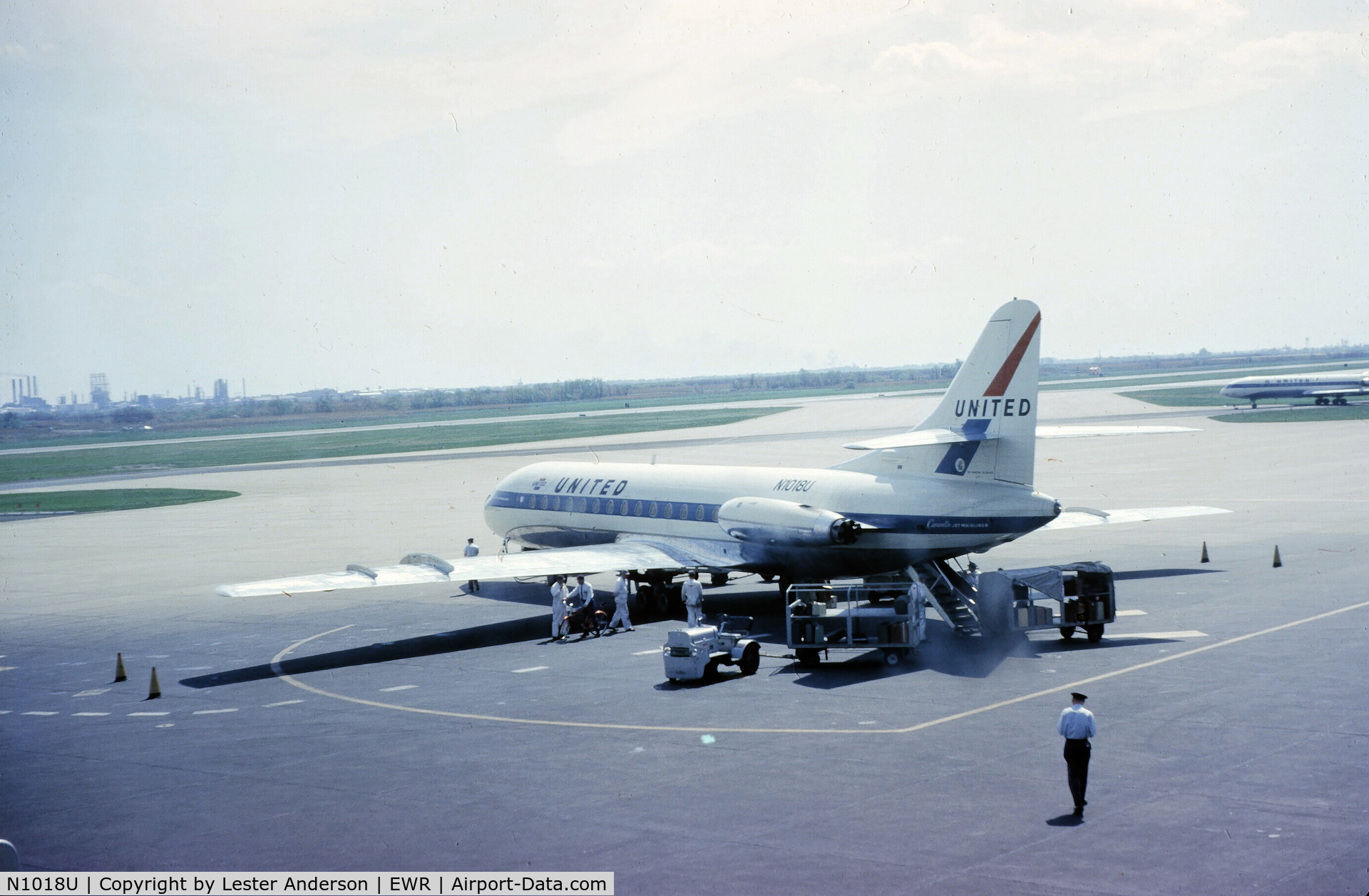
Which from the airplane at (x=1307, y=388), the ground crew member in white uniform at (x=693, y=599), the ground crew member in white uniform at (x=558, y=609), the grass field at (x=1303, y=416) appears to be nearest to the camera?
the ground crew member in white uniform at (x=693, y=599)

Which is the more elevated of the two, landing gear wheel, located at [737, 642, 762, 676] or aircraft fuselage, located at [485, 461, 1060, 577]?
aircraft fuselage, located at [485, 461, 1060, 577]

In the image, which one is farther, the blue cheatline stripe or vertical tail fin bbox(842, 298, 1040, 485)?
vertical tail fin bbox(842, 298, 1040, 485)

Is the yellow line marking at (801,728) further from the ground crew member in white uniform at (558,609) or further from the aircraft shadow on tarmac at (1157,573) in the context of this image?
the aircraft shadow on tarmac at (1157,573)

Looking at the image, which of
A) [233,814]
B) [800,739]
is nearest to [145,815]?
[233,814]

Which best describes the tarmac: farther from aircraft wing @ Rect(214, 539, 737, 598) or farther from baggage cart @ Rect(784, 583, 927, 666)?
aircraft wing @ Rect(214, 539, 737, 598)

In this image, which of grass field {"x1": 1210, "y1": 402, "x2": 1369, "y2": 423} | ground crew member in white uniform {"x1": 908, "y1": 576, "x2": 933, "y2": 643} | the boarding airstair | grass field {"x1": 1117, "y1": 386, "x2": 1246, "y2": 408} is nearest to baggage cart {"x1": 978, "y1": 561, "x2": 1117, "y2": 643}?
the boarding airstair

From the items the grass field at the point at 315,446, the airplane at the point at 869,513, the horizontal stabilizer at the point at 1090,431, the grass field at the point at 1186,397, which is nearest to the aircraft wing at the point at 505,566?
the airplane at the point at 869,513

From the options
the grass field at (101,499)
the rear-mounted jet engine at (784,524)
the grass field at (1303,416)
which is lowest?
the grass field at (101,499)

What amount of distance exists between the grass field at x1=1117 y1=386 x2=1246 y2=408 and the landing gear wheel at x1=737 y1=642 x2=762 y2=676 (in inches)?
4685

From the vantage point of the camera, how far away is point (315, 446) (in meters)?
125

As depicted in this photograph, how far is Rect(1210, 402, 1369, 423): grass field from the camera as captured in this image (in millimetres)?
109625

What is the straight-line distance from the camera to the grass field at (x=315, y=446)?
108 metres

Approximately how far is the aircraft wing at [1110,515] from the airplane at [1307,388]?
304 ft

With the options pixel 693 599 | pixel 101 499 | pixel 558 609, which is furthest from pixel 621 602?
pixel 101 499
